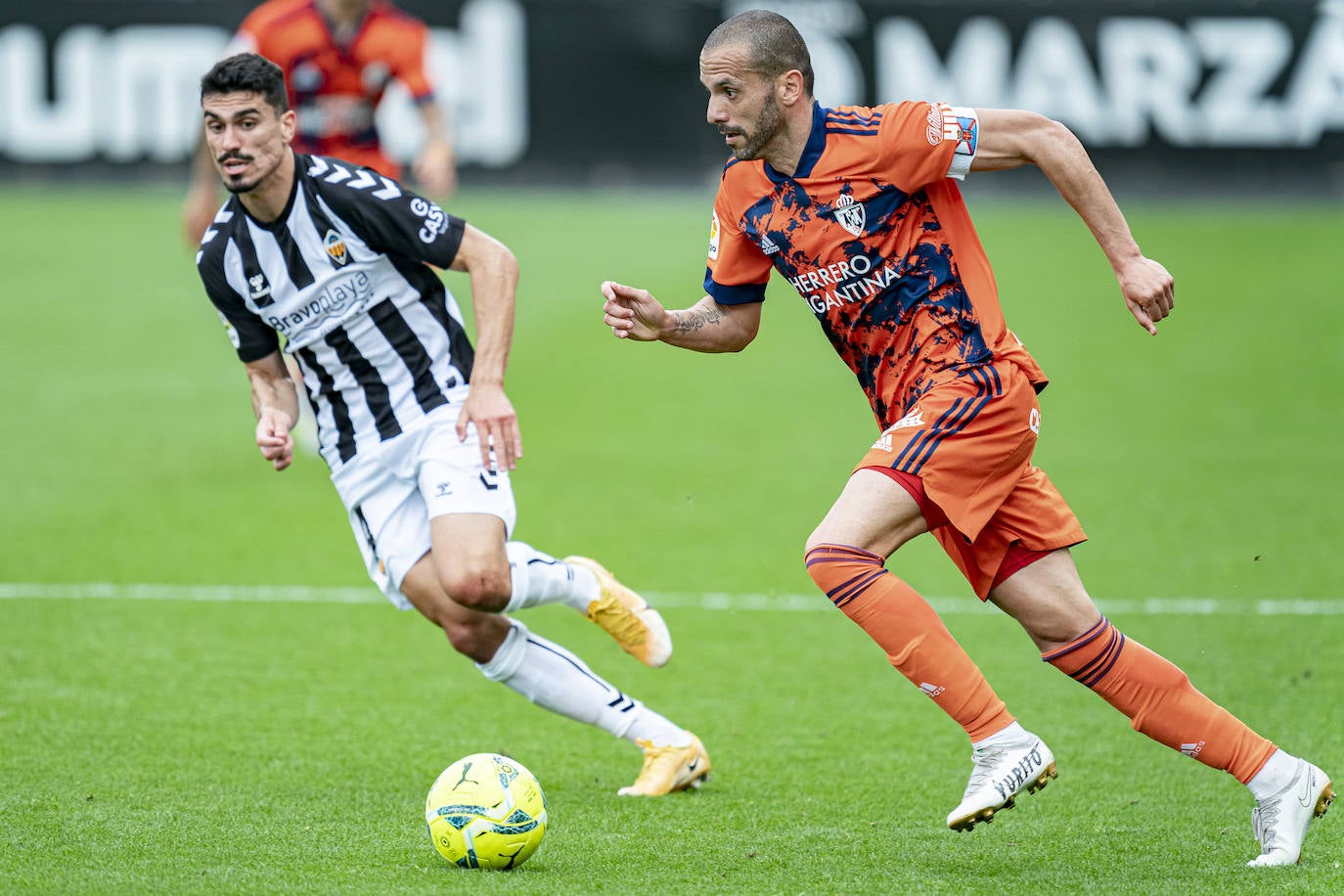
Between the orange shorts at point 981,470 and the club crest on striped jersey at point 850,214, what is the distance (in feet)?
1.52

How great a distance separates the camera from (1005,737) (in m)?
4.08

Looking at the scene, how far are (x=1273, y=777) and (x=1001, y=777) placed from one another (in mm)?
777

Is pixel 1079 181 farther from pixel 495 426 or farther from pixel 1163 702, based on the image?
pixel 495 426

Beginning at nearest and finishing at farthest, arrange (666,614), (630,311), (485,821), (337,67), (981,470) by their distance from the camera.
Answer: (485,821)
(981,470)
(630,311)
(666,614)
(337,67)

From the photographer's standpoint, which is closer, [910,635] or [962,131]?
[910,635]

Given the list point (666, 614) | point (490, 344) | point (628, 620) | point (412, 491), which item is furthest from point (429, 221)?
point (666, 614)

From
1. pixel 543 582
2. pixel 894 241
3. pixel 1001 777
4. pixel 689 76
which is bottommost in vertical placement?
pixel 689 76

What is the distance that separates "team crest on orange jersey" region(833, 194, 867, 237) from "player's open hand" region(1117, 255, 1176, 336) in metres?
0.67

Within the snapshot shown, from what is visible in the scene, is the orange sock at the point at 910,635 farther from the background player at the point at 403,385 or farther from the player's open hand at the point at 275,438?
the player's open hand at the point at 275,438

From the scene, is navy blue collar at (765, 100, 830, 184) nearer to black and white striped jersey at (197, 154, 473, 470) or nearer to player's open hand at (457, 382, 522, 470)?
player's open hand at (457, 382, 522, 470)

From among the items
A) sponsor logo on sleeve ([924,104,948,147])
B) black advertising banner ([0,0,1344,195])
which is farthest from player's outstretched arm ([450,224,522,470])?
black advertising banner ([0,0,1344,195])

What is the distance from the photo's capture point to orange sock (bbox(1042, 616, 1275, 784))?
169 inches

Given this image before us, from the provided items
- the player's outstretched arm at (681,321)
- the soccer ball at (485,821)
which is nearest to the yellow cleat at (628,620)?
the player's outstretched arm at (681,321)

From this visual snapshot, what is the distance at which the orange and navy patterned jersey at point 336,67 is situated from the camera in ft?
29.1
